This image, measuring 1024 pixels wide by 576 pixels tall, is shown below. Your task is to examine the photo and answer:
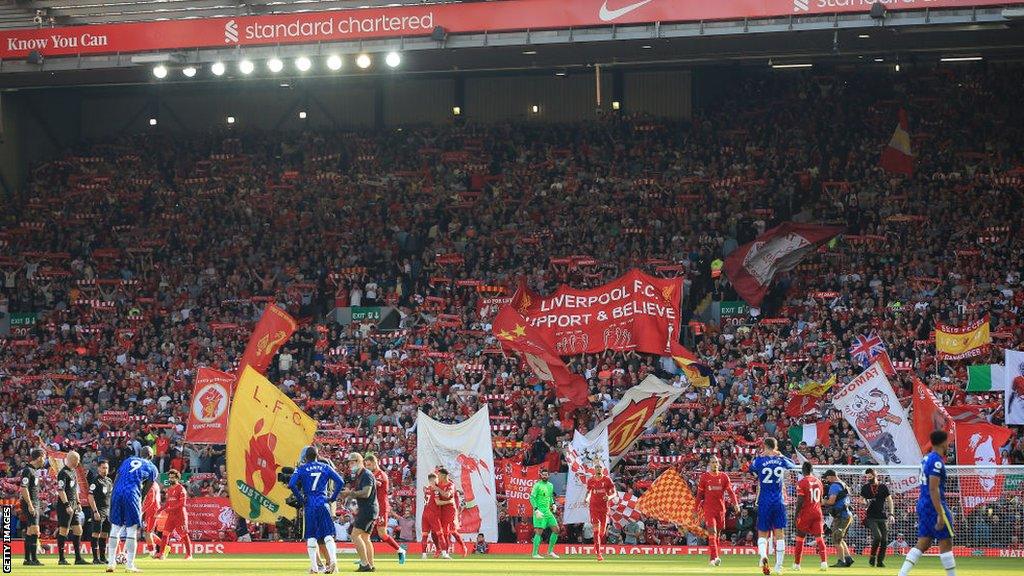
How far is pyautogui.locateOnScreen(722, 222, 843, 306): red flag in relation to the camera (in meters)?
39.2

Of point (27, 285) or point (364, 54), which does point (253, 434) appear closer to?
point (364, 54)

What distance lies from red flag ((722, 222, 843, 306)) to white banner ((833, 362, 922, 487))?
849 cm

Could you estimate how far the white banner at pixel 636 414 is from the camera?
32.2m

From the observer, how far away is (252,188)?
46.9 metres

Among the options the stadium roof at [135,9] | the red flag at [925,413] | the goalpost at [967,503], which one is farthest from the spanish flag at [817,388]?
the stadium roof at [135,9]

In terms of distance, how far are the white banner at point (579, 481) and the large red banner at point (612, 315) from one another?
3073 millimetres

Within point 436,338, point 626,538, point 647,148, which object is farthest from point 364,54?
point 626,538

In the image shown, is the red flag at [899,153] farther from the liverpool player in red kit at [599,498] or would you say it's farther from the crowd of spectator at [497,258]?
the liverpool player in red kit at [599,498]

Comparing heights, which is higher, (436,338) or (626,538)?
(436,338)

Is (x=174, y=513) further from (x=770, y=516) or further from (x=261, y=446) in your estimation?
(x=770, y=516)

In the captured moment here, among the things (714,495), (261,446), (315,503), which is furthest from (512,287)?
(315,503)

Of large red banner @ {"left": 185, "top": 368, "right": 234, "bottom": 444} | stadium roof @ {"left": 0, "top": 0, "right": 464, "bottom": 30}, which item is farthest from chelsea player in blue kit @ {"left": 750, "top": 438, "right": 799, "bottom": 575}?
stadium roof @ {"left": 0, "top": 0, "right": 464, "bottom": 30}

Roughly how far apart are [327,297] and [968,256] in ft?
55.6

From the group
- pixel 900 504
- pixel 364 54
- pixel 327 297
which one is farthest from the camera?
pixel 327 297
